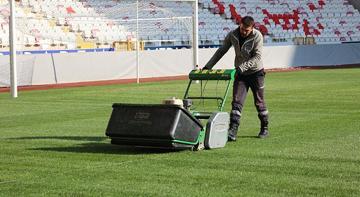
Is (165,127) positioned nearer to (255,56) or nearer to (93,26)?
(255,56)

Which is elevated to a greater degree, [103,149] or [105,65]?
[105,65]

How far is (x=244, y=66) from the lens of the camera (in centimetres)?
1267

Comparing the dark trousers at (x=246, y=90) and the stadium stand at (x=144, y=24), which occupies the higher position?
the stadium stand at (x=144, y=24)

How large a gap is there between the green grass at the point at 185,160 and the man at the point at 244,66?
404 mm

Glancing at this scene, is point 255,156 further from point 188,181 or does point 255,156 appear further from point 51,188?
point 51,188

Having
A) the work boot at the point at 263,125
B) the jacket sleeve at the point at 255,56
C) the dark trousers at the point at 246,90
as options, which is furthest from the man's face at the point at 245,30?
the work boot at the point at 263,125

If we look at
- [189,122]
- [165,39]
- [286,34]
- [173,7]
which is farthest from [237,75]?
[286,34]

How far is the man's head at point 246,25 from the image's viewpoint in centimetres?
1243

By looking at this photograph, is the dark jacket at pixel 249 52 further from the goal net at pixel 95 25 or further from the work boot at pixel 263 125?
the goal net at pixel 95 25

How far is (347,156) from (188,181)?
274 cm

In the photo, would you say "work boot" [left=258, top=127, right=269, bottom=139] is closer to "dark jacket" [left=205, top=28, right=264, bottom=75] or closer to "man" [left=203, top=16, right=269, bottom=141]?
"man" [left=203, top=16, right=269, bottom=141]

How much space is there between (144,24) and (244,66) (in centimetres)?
2626

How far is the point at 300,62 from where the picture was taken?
1801 inches

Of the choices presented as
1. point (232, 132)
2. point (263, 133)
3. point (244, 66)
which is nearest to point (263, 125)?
point (263, 133)
